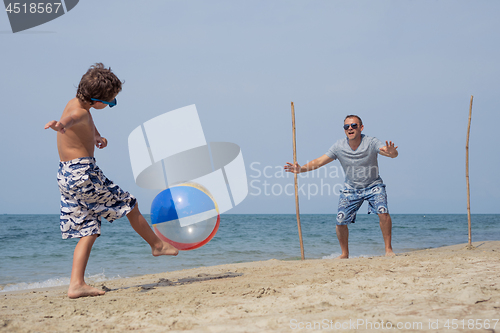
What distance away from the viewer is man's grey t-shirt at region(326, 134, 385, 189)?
207 inches

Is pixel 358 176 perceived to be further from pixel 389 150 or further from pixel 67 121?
pixel 67 121

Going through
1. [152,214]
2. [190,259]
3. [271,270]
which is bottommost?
[190,259]

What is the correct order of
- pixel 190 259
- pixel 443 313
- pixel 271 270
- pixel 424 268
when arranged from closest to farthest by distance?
pixel 443 313 < pixel 424 268 < pixel 271 270 < pixel 190 259

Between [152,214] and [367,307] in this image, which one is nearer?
[367,307]

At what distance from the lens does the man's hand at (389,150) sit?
491 centimetres

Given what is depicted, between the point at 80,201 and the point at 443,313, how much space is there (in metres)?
2.75

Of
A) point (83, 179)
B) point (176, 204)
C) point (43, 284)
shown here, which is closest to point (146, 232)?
point (176, 204)

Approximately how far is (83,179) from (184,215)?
0.99 metres

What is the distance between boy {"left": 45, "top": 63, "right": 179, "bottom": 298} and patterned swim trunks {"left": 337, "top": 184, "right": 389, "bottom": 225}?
312cm

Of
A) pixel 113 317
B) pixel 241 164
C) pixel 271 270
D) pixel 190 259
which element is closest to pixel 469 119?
pixel 241 164

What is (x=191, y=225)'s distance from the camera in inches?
150

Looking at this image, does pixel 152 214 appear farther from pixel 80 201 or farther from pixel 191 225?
pixel 80 201

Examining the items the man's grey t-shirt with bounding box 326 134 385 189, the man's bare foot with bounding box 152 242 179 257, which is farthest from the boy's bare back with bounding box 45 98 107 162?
the man's grey t-shirt with bounding box 326 134 385 189

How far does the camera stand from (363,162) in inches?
207
